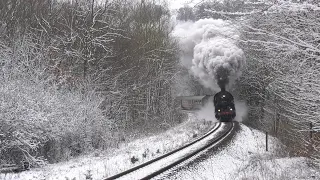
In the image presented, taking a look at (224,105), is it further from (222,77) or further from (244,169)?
(244,169)

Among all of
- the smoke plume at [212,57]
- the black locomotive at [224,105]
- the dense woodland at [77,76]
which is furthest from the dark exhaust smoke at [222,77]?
the dense woodland at [77,76]

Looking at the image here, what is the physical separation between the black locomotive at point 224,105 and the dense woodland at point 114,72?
3078 mm

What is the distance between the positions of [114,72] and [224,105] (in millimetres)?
10496

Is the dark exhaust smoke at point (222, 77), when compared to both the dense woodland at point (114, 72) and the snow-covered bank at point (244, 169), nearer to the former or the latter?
the dense woodland at point (114, 72)

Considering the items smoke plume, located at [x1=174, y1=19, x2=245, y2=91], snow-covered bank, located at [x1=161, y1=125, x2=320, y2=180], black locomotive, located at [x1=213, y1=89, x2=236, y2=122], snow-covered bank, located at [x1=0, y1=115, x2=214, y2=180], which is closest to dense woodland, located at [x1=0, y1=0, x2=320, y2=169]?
snow-covered bank, located at [x1=161, y1=125, x2=320, y2=180]

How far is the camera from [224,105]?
86.3 ft

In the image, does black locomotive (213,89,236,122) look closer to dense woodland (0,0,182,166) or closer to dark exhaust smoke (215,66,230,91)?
dark exhaust smoke (215,66,230,91)

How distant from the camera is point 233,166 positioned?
10.7 metres

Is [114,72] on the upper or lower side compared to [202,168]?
upper

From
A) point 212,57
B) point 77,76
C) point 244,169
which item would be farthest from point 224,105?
point 244,169

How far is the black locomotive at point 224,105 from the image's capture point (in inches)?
1028

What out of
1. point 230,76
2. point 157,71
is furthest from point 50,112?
point 230,76

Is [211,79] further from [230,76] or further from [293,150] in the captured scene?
[293,150]

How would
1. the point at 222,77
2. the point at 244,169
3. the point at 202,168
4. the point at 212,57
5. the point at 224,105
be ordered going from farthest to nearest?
the point at 212,57 → the point at 222,77 → the point at 224,105 → the point at 244,169 → the point at 202,168
